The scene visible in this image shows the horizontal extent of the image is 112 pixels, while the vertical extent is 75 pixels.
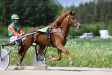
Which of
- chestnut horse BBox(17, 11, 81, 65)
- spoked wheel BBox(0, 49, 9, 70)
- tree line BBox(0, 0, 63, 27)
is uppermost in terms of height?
tree line BBox(0, 0, 63, 27)

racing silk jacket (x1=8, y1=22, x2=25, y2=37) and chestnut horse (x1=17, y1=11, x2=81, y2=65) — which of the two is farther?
racing silk jacket (x1=8, y1=22, x2=25, y2=37)

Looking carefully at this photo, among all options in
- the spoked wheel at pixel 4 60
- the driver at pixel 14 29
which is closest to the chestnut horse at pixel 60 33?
the driver at pixel 14 29

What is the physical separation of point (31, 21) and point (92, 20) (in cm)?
3143

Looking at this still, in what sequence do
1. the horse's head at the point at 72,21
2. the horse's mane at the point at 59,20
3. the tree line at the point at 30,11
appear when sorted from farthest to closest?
the tree line at the point at 30,11 → the horse's mane at the point at 59,20 → the horse's head at the point at 72,21

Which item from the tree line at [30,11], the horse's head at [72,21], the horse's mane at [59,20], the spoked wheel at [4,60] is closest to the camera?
the horse's head at [72,21]

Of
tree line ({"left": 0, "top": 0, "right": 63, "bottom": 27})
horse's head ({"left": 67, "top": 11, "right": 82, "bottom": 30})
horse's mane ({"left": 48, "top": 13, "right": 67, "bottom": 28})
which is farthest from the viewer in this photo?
tree line ({"left": 0, "top": 0, "right": 63, "bottom": 27})

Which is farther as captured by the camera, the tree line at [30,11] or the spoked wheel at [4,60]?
the tree line at [30,11]

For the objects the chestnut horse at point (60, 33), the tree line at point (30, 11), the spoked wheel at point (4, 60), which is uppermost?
the tree line at point (30, 11)

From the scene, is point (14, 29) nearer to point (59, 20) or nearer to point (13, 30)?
point (13, 30)

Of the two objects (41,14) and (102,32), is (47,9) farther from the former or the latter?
(102,32)

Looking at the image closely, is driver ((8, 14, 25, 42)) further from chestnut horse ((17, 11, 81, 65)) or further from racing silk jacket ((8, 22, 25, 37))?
chestnut horse ((17, 11, 81, 65))

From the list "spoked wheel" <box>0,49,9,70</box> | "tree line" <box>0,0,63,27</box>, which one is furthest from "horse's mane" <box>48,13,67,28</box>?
"tree line" <box>0,0,63,27</box>

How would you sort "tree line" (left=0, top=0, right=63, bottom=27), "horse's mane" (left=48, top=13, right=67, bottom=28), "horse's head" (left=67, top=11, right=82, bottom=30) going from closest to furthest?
"horse's head" (left=67, top=11, right=82, bottom=30)
"horse's mane" (left=48, top=13, right=67, bottom=28)
"tree line" (left=0, top=0, right=63, bottom=27)

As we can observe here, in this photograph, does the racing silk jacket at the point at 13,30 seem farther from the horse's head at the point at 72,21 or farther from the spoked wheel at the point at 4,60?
the horse's head at the point at 72,21
